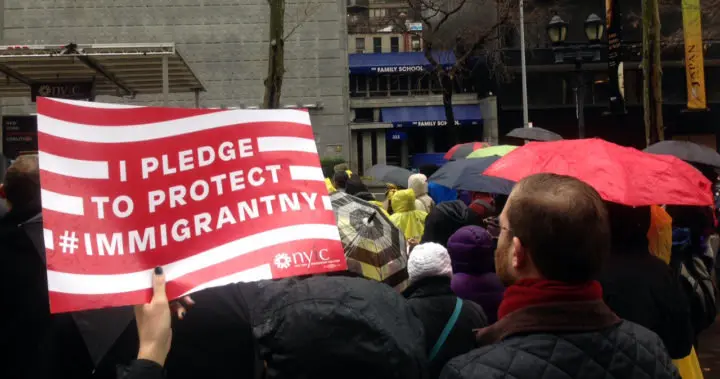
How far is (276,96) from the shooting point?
13000 millimetres

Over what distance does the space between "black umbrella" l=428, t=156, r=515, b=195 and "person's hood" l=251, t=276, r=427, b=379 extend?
5738mm

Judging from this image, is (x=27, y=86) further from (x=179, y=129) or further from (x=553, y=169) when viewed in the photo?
(x=179, y=129)

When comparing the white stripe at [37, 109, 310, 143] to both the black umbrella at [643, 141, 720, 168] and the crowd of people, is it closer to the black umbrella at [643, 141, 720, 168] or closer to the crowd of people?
the crowd of people

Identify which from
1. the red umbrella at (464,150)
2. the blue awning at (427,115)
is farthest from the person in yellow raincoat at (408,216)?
the blue awning at (427,115)

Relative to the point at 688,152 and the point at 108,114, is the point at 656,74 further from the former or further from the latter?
the point at 108,114

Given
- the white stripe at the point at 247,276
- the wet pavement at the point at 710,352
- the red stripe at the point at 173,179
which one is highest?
the red stripe at the point at 173,179

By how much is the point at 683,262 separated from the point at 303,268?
3.84 metres

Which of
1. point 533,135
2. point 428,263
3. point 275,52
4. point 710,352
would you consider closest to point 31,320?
point 428,263

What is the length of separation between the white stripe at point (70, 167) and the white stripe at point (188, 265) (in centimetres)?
32

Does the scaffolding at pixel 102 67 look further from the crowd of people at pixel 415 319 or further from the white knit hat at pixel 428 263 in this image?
the crowd of people at pixel 415 319

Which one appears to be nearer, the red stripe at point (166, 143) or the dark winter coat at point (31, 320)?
the red stripe at point (166, 143)

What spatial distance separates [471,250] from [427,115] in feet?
128

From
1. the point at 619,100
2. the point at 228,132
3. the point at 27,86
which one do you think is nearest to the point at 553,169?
the point at 228,132

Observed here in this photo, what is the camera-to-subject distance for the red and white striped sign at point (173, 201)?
2.28m
